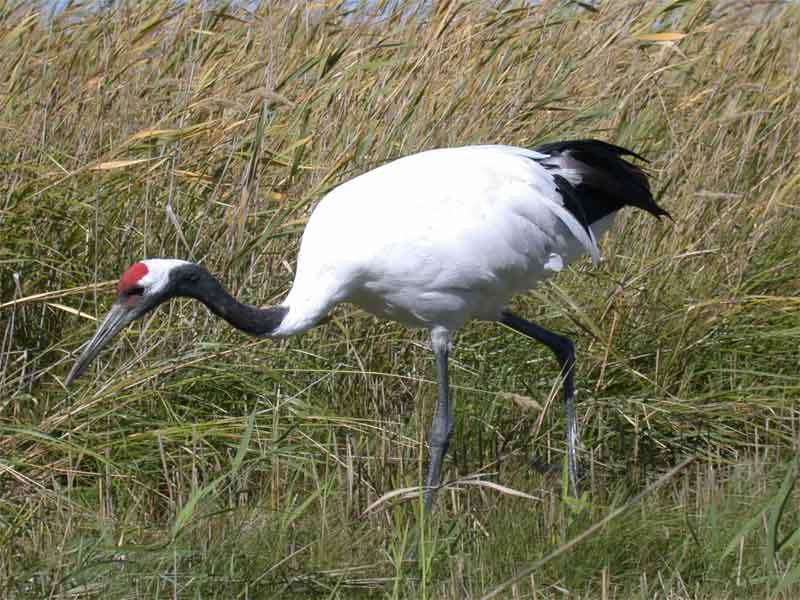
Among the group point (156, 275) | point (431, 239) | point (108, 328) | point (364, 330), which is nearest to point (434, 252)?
point (431, 239)

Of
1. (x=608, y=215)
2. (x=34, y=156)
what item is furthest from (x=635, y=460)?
(x=34, y=156)

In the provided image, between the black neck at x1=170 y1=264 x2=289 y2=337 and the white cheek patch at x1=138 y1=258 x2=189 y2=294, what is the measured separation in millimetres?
37

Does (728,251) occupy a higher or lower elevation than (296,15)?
lower

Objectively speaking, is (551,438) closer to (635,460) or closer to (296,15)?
(635,460)

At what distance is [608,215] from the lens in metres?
4.52

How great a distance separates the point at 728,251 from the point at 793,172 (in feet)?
1.89

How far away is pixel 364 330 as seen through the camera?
4.58 meters

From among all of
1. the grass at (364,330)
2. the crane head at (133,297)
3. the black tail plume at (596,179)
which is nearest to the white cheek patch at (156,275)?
the crane head at (133,297)

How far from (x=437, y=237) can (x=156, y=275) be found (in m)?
0.85

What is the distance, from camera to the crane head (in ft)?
12.5

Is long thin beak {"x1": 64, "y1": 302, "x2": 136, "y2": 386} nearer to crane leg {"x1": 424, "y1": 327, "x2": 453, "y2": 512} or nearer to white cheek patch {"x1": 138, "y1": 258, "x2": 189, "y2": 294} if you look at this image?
white cheek patch {"x1": 138, "y1": 258, "x2": 189, "y2": 294}

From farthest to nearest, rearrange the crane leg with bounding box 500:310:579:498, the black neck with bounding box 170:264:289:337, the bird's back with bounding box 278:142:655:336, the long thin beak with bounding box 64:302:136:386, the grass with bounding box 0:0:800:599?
the crane leg with bounding box 500:310:579:498 < the bird's back with bounding box 278:142:655:336 < the black neck with bounding box 170:264:289:337 < the long thin beak with bounding box 64:302:136:386 < the grass with bounding box 0:0:800:599

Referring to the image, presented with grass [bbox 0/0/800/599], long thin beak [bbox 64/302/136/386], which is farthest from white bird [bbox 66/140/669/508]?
grass [bbox 0/0/800/599]

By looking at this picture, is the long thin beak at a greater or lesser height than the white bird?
lesser
